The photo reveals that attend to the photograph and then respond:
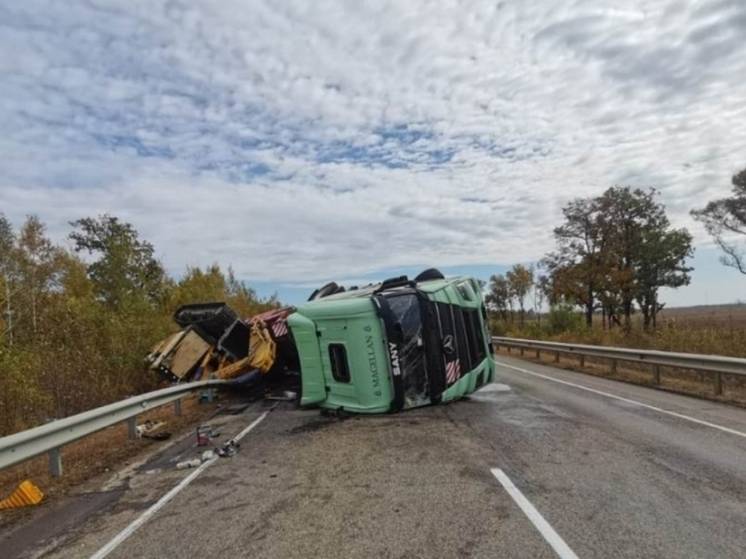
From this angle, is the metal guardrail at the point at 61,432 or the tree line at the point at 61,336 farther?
the tree line at the point at 61,336

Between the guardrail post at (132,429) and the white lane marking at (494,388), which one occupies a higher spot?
the guardrail post at (132,429)

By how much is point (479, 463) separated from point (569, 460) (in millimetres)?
1013

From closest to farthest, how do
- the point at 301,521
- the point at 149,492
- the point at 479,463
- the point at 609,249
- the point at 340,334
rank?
the point at 301,521, the point at 149,492, the point at 479,463, the point at 340,334, the point at 609,249

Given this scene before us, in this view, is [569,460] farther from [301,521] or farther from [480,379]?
[480,379]

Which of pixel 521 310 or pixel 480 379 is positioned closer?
pixel 480 379

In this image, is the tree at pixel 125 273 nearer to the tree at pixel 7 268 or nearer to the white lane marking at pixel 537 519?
the tree at pixel 7 268

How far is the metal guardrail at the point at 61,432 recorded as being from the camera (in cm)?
579

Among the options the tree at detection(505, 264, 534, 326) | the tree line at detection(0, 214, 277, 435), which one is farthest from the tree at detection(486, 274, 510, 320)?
the tree line at detection(0, 214, 277, 435)

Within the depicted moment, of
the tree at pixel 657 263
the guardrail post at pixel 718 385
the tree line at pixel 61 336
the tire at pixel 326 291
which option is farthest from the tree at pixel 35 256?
the tree at pixel 657 263

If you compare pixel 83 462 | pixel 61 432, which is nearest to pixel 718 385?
pixel 83 462

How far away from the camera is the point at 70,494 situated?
613 cm

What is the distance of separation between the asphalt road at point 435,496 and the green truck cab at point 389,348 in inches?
24.8

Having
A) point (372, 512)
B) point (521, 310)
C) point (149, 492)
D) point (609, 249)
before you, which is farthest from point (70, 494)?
point (521, 310)

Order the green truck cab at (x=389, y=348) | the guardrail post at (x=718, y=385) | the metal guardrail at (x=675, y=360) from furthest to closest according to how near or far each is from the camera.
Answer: the guardrail post at (x=718, y=385)
the metal guardrail at (x=675, y=360)
the green truck cab at (x=389, y=348)
